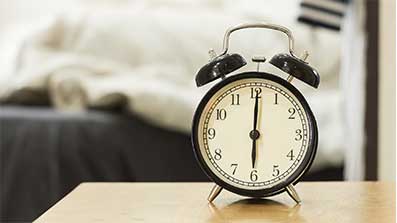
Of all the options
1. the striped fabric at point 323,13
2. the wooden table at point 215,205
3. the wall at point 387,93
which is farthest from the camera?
the striped fabric at point 323,13

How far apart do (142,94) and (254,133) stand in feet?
3.49

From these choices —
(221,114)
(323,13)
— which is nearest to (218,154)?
(221,114)

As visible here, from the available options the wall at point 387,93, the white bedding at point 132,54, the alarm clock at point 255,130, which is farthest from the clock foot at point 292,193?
the white bedding at point 132,54

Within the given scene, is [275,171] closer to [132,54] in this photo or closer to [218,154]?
[218,154]

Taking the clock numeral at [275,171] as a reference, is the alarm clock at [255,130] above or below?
above

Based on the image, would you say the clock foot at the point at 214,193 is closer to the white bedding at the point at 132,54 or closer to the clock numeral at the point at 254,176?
the clock numeral at the point at 254,176

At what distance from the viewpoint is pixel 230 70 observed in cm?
72

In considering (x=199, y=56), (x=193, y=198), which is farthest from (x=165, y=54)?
(x=193, y=198)

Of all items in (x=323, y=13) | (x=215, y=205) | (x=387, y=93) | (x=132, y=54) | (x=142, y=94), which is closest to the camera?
(x=215, y=205)

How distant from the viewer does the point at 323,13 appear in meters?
1.88

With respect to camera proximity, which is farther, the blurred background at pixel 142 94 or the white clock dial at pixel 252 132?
the blurred background at pixel 142 94

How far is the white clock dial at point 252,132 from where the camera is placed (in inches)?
27.9

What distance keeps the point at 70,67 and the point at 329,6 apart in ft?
2.39

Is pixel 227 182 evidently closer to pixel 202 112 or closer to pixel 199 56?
pixel 202 112
